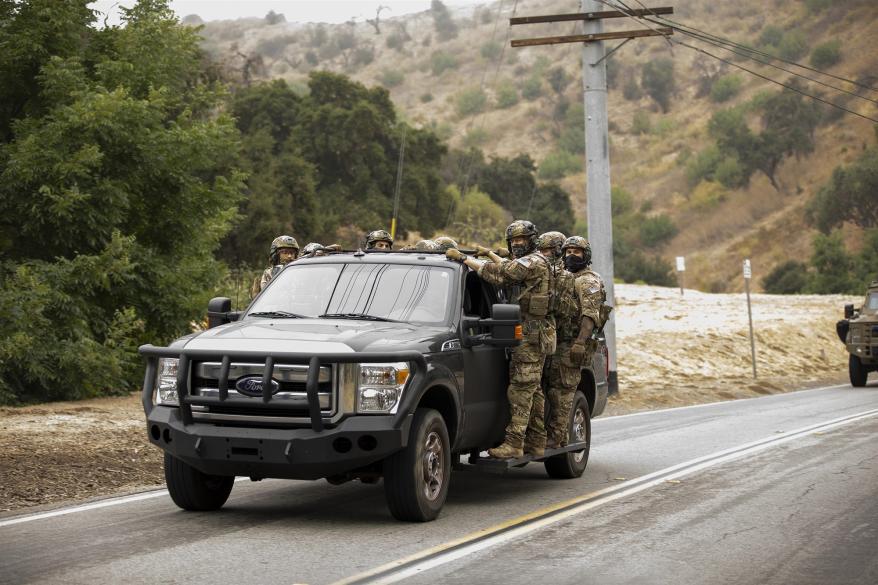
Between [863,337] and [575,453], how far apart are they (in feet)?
54.6

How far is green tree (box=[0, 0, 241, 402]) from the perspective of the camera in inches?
720

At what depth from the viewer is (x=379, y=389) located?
8.20 metres

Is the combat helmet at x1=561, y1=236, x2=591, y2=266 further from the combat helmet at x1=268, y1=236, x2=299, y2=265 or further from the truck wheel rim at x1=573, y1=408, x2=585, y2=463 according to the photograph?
the combat helmet at x1=268, y1=236, x2=299, y2=265

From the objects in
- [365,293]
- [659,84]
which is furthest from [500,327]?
[659,84]

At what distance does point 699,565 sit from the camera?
292 inches

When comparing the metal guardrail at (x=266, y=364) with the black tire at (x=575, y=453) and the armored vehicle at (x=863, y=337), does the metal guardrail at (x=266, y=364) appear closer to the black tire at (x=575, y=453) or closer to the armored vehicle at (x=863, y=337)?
the black tire at (x=575, y=453)

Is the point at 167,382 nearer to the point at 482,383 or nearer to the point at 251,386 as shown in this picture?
the point at 251,386

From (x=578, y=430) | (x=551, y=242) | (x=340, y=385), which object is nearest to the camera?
(x=340, y=385)

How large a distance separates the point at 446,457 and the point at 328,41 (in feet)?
489

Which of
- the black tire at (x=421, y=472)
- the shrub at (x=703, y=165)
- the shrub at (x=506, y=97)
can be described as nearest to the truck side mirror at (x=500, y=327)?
the black tire at (x=421, y=472)

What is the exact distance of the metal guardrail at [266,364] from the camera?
26.2 feet

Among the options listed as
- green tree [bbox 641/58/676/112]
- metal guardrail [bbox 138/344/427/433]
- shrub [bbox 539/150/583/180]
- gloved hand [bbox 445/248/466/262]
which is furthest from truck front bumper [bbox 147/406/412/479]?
green tree [bbox 641/58/676/112]

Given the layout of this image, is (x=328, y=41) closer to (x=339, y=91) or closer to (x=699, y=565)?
(x=339, y=91)

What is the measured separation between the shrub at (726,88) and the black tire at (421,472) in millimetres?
97205
